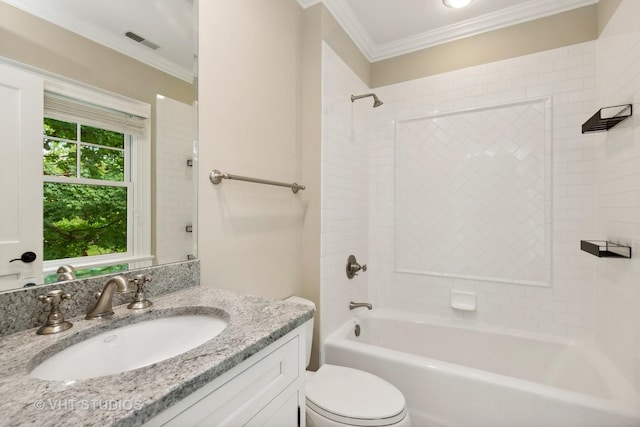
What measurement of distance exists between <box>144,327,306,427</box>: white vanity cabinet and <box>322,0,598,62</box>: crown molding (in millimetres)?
1994

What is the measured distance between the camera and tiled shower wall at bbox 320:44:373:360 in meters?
1.84

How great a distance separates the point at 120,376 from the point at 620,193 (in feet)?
6.98

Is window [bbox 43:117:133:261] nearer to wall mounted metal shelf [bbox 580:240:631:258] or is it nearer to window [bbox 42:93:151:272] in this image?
window [bbox 42:93:151:272]

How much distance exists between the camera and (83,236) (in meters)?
0.89

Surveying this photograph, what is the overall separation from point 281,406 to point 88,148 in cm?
95

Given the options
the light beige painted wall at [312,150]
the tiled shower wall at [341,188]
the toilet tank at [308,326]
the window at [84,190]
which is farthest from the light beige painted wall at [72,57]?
the toilet tank at [308,326]

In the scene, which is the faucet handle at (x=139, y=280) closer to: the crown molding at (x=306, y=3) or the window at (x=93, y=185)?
the window at (x=93, y=185)

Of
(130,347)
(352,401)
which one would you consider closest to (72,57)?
(130,347)

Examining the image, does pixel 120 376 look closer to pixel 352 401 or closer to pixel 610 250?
pixel 352 401

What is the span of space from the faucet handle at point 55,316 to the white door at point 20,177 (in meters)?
0.08

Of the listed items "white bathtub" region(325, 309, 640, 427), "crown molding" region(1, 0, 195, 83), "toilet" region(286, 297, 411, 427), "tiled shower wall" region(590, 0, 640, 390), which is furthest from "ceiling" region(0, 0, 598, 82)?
"white bathtub" region(325, 309, 640, 427)

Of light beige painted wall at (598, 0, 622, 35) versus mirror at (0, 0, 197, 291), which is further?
light beige painted wall at (598, 0, 622, 35)

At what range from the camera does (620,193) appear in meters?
1.48

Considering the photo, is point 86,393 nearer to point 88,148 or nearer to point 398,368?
point 88,148
